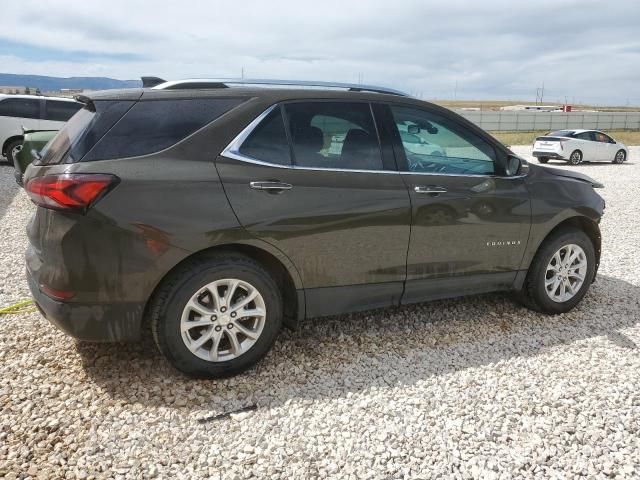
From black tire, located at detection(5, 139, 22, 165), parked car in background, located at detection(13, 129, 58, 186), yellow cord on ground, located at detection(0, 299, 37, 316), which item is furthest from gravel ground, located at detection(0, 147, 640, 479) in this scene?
black tire, located at detection(5, 139, 22, 165)

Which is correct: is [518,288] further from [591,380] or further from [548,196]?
[591,380]

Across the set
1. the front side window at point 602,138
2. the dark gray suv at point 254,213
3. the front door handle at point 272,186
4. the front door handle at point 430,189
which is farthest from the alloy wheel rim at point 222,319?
the front side window at point 602,138

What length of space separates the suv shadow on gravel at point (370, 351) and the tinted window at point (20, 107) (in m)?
11.8

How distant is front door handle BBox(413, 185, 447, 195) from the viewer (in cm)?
348

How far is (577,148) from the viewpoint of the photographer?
67.1 feet

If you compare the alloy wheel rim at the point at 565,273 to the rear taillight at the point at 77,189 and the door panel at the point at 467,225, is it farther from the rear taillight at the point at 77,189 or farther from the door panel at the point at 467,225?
the rear taillight at the point at 77,189

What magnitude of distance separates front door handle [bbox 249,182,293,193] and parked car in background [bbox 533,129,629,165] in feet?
64.6

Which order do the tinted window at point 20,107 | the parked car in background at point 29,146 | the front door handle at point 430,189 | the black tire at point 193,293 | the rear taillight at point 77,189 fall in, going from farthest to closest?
1. the tinted window at point 20,107
2. the parked car in background at point 29,146
3. the front door handle at point 430,189
4. the black tire at point 193,293
5. the rear taillight at point 77,189

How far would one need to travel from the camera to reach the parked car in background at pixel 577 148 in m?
20.2

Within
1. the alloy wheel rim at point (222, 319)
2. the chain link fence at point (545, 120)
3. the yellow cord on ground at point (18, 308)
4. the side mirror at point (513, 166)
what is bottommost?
the yellow cord on ground at point (18, 308)

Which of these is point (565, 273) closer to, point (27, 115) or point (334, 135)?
point (334, 135)

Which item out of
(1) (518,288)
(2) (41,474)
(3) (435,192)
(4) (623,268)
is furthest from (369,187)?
(4) (623,268)

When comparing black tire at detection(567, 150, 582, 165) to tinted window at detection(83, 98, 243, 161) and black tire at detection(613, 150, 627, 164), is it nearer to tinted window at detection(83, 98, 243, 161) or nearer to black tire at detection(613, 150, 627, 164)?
black tire at detection(613, 150, 627, 164)

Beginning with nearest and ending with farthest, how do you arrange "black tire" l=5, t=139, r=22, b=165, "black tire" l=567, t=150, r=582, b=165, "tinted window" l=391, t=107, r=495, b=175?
"tinted window" l=391, t=107, r=495, b=175 < "black tire" l=5, t=139, r=22, b=165 < "black tire" l=567, t=150, r=582, b=165
